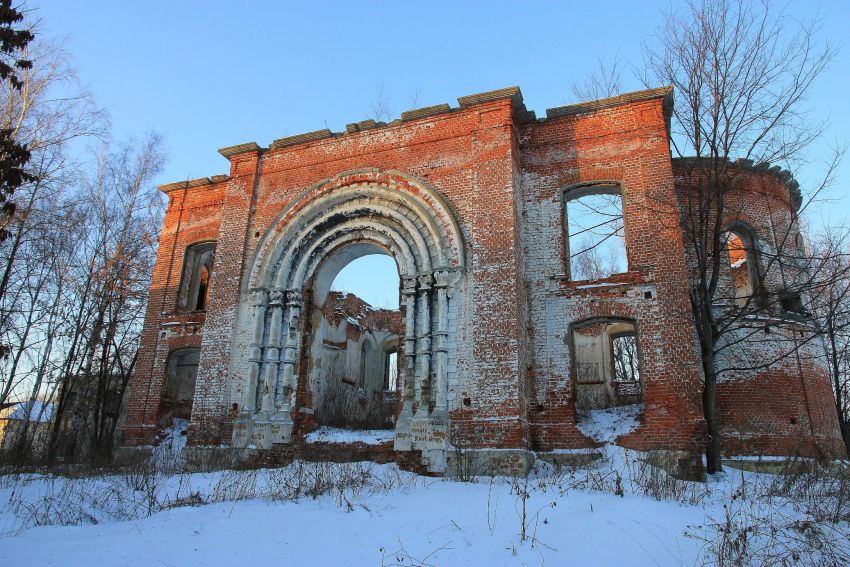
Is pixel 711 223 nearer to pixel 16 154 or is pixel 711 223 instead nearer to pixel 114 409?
pixel 16 154

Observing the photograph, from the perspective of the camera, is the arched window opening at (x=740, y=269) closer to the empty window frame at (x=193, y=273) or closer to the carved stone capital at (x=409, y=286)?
the carved stone capital at (x=409, y=286)

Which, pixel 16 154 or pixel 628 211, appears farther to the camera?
pixel 628 211

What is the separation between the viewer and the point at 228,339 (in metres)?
12.3

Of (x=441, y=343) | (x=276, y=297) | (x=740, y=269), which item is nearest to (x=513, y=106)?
(x=441, y=343)

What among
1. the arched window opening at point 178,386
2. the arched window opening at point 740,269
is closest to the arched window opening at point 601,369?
the arched window opening at point 740,269

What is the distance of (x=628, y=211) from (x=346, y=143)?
20.6 feet

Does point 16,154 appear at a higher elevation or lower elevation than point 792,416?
higher

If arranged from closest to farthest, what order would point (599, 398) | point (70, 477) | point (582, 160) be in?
point (70, 477)
point (582, 160)
point (599, 398)

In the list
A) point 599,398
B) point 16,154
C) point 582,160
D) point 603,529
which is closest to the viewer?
point 603,529

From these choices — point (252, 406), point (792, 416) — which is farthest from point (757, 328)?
point (252, 406)

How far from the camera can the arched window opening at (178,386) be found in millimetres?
13375

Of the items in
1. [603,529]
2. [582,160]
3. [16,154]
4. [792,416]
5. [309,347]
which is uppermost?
[582,160]

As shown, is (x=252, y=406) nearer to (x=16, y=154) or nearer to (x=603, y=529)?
(x=16, y=154)

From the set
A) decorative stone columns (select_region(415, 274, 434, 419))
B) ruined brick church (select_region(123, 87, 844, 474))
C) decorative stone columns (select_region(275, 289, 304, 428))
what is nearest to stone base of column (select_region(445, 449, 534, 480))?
ruined brick church (select_region(123, 87, 844, 474))
